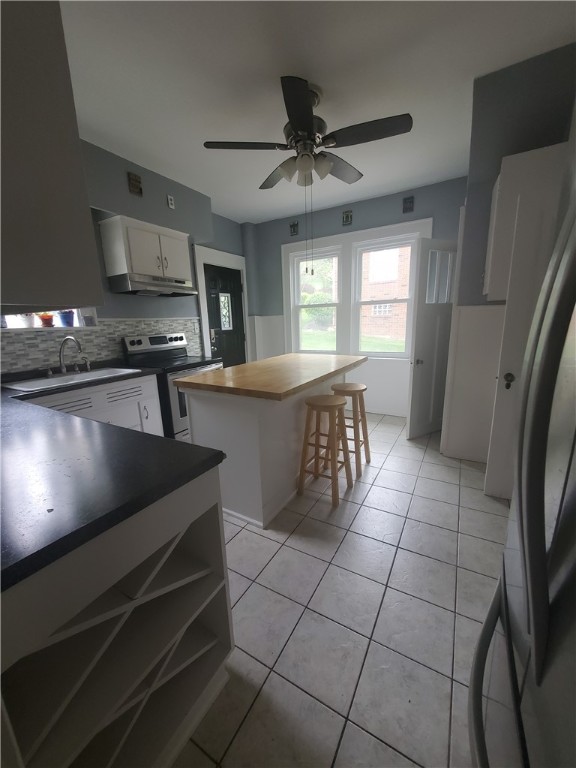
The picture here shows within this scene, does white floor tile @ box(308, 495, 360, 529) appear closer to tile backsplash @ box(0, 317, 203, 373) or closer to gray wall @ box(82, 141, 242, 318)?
gray wall @ box(82, 141, 242, 318)

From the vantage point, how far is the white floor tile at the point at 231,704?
0.98 m

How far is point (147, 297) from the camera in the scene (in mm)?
3252

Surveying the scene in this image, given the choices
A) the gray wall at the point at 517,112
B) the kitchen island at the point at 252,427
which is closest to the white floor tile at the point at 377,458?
the kitchen island at the point at 252,427

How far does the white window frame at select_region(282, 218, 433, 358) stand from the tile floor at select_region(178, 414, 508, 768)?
2.37m

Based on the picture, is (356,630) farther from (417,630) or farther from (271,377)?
(271,377)

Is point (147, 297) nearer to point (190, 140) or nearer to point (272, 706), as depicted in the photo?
point (190, 140)

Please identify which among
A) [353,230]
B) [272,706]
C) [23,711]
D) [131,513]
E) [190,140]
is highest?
[190,140]

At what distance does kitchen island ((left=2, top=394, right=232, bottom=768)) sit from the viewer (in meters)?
0.57

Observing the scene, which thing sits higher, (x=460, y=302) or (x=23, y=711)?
(x=460, y=302)

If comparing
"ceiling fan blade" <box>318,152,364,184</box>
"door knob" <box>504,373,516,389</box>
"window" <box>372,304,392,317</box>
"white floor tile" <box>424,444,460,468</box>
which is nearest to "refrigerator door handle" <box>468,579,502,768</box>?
"door knob" <box>504,373,516,389</box>

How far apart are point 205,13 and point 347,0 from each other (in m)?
0.66

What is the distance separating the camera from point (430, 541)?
5.80 ft

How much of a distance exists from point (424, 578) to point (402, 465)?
119 centimetres

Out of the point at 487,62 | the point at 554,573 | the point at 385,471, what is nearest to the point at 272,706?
the point at 554,573
